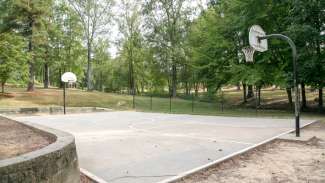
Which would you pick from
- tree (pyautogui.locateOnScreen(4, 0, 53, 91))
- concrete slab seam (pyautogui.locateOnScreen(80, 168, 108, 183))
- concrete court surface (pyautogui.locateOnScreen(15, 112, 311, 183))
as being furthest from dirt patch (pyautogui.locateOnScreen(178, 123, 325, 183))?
tree (pyautogui.locateOnScreen(4, 0, 53, 91))

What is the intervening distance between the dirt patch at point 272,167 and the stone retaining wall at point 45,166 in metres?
1.86

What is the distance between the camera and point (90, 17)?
4056cm

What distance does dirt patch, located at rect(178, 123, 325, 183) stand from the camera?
538 centimetres

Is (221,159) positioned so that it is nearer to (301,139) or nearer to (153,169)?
(153,169)

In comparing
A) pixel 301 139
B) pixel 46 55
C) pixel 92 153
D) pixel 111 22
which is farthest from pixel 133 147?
pixel 111 22

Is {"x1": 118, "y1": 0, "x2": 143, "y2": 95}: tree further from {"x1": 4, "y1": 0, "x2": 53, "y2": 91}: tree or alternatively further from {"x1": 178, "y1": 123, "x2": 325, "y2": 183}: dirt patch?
{"x1": 178, "y1": 123, "x2": 325, "y2": 183}: dirt patch

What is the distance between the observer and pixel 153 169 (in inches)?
232

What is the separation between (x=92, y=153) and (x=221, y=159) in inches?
114

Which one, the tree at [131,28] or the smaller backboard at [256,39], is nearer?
the smaller backboard at [256,39]

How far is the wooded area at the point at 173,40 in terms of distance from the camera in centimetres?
1930

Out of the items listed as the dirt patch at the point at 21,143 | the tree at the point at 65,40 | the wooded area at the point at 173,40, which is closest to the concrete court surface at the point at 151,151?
the dirt patch at the point at 21,143

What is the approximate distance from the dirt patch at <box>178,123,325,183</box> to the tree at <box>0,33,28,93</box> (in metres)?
21.8

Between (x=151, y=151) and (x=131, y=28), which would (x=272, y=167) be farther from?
(x=131, y=28)

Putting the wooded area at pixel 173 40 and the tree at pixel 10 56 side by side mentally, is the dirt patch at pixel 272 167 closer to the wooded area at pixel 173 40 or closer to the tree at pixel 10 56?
the wooded area at pixel 173 40
